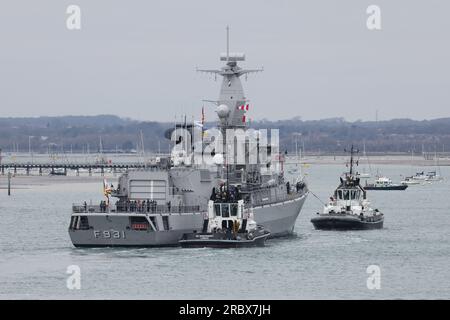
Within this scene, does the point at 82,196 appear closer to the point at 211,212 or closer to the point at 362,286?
the point at 211,212

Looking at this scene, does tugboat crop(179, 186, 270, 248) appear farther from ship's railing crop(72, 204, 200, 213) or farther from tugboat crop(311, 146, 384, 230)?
tugboat crop(311, 146, 384, 230)

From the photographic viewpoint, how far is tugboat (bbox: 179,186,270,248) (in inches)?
2987

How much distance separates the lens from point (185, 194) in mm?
81062

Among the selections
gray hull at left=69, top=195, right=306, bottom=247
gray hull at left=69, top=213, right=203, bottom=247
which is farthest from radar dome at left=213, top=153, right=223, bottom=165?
gray hull at left=69, top=213, right=203, bottom=247

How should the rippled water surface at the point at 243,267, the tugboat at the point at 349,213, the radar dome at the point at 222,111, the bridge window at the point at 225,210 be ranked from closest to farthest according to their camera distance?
the rippled water surface at the point at 243,267 < the bridge window at the point at 225,210 < the radar dome at the point at 222,111 < the tugboat at the point at 349,213

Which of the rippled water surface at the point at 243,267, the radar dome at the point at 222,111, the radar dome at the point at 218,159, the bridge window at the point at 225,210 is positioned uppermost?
the radar dome at the point at 222,111

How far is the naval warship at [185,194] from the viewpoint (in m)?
76.7

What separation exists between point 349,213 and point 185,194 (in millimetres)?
21119

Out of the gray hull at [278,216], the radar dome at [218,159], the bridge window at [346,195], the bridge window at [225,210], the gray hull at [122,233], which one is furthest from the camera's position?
the bridge window at [346,195]

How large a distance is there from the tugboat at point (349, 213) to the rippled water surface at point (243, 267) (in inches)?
54.4

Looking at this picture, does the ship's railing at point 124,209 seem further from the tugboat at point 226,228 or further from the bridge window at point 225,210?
the bridge window at point 225,210

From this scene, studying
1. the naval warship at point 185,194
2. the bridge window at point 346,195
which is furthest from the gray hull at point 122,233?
the bridge window at point 346,195

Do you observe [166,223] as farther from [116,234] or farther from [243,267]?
[243,267]
